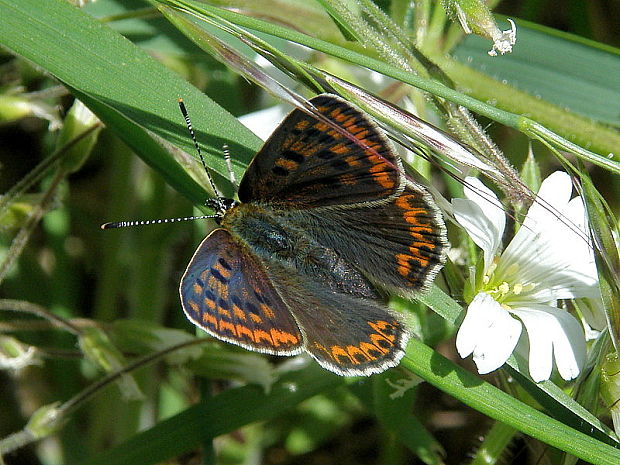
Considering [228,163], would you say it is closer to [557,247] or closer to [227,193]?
[227,193]

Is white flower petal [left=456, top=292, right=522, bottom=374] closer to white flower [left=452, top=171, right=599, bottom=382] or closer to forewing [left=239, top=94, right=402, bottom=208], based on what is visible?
white flower [left=452, top=171, right=599, bottom=382]

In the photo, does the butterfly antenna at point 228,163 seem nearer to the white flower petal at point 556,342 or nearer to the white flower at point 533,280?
the white flower at point 533,280

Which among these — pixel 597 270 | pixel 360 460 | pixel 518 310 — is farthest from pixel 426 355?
pixel 360 460

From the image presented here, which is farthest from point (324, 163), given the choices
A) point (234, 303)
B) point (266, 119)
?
point (266, 119)

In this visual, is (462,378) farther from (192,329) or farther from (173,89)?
(192,329)

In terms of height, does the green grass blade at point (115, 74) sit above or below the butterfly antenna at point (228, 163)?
above

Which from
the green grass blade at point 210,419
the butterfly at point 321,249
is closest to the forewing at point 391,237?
the butterfly at point 321,249
